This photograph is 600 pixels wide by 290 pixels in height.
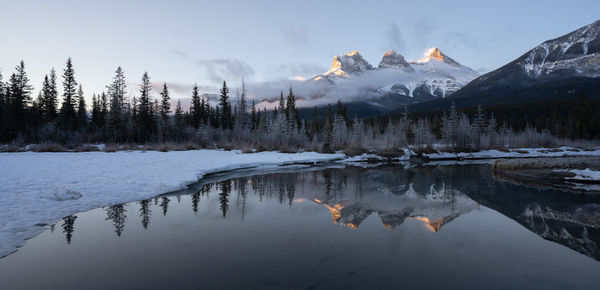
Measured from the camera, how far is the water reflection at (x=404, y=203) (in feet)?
25.7

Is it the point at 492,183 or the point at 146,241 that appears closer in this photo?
the point at 146,241

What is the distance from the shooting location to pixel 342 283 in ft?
15.0

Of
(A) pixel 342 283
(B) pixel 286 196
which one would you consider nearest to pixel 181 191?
(B) pixel 286 196

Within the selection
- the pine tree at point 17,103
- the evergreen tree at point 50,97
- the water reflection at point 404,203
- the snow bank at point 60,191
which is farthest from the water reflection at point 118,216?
the evergreen tree at point 50,97

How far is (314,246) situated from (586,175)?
18.7m

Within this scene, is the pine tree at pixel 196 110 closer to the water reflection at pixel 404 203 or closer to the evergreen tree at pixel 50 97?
the evergreen tree at pixel 50 97

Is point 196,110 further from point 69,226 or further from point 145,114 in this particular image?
point 69,226

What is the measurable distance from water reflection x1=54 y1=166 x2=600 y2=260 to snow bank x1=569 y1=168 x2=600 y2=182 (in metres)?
4.54

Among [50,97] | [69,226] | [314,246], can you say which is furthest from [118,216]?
[50,97]

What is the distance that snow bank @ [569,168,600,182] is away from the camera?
16273 millimetres

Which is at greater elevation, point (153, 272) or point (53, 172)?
point (53, 172)

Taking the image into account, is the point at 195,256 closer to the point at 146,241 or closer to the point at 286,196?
the point at 146,241

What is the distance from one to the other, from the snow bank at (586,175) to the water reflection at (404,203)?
179 inches

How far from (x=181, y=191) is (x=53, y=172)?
6.14 m
